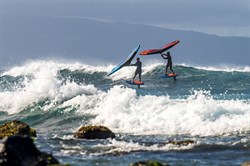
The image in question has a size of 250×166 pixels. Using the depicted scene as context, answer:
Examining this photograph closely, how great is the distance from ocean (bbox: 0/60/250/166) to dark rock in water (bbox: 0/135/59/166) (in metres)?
3.85

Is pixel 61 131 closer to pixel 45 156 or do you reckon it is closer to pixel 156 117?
pixel 156 117

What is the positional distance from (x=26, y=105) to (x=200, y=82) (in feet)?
75.5

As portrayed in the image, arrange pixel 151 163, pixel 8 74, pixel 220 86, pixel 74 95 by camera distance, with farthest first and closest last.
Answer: pixel 8 74 → pixel 220 86 → pixel 74 95 → pixel 151 163

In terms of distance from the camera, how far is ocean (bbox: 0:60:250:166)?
68.3ft

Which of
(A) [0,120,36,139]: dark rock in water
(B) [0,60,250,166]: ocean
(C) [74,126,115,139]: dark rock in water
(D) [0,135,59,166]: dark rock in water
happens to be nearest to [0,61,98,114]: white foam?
(B) [0,60,250,166]: ocean

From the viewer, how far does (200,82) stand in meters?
60.7

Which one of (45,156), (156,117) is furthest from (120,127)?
(45,156)

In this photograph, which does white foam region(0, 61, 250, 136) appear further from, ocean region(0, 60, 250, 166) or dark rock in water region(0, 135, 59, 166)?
dark rock in water region(0, 135, 59, 166)

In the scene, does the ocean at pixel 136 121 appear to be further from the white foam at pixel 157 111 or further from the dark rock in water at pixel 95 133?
the dark rock in water at pixel 95 133

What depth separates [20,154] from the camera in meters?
15.0

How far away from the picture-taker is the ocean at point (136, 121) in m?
20.8

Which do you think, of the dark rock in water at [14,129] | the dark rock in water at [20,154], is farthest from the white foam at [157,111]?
the dark rock in water at [20,154]

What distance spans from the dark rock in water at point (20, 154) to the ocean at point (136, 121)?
3854 mm

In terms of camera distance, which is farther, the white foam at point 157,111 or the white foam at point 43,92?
the white foam at point 43,92
